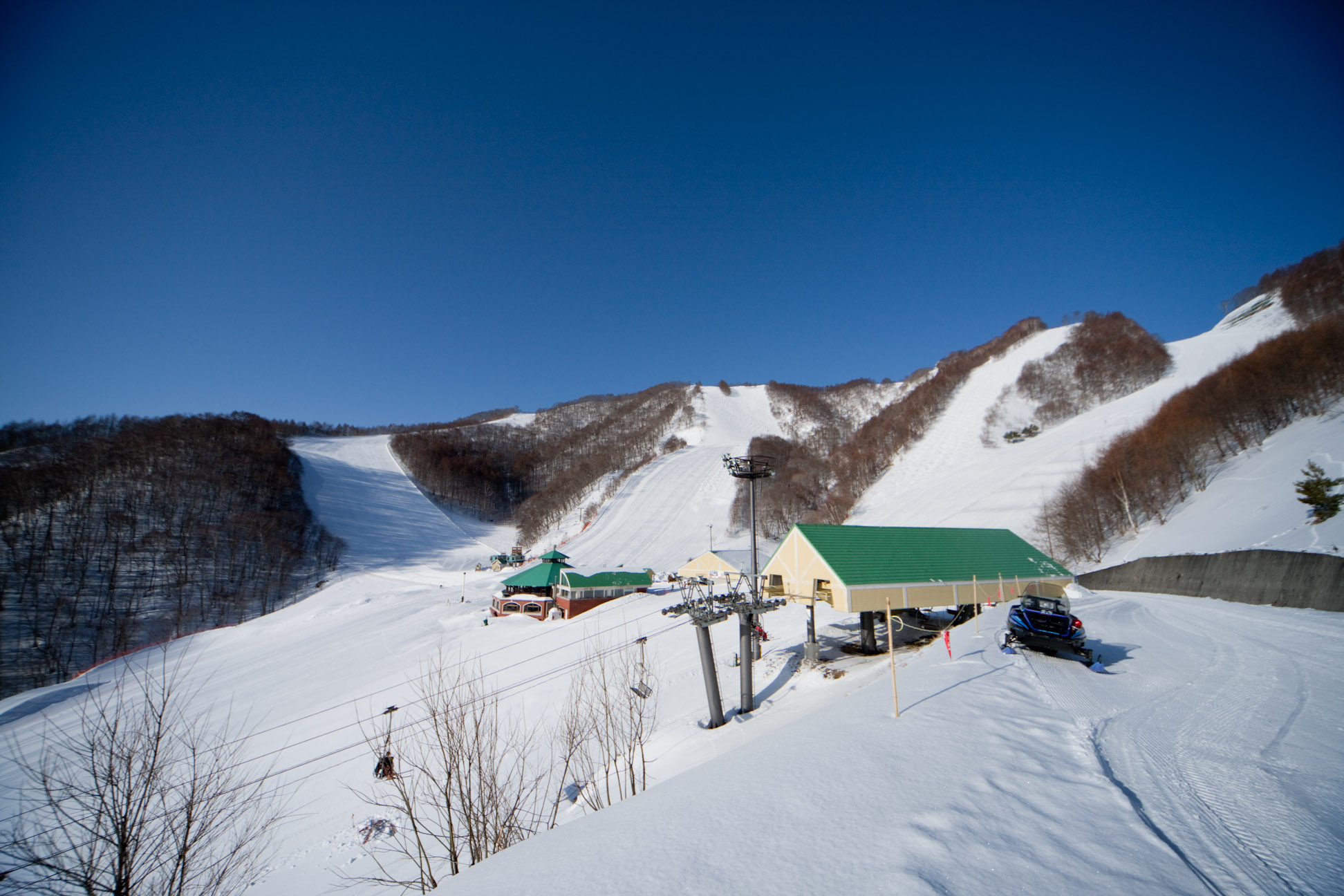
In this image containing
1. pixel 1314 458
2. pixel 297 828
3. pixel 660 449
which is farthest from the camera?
pixel 660 449

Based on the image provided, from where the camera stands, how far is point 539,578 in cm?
3616

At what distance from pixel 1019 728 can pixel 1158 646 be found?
10.3 m

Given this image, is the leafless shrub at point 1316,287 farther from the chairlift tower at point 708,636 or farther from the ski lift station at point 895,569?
the chairlift tower at point 708,636

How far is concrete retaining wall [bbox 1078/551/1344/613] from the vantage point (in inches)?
659

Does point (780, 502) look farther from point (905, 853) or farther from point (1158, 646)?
point (905, 853)

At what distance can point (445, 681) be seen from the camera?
22.0 meters

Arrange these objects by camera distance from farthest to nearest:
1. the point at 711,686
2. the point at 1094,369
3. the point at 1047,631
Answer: the point at 1094,369
the point at 711,686
the point at 1047,631

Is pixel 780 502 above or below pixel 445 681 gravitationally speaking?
above

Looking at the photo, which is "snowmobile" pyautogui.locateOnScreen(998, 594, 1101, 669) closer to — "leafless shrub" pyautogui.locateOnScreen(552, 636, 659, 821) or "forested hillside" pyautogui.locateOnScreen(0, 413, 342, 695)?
"leafless shrub" pyautogui.locateOnScreen(552, 636, 659, 821)

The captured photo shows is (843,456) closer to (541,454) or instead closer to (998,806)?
(998,806)

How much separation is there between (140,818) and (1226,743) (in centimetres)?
1476

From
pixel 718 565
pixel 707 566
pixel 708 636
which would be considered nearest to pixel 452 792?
pixel 708 636

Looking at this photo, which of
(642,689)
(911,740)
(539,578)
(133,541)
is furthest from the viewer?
(133,541)

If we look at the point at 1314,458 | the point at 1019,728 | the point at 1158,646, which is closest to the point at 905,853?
the point at 1019,728
